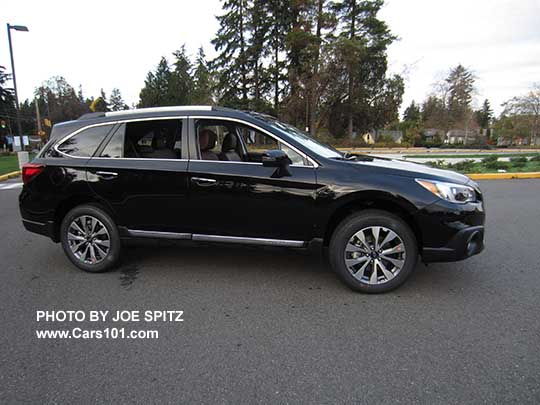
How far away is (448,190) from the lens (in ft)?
9.93

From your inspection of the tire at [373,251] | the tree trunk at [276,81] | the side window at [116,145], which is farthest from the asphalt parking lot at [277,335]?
the tree trunk at [276,81]

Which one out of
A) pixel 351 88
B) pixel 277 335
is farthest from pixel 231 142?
pixel 351 88

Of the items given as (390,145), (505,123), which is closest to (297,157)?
(390,145)

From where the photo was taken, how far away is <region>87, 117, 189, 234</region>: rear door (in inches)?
134

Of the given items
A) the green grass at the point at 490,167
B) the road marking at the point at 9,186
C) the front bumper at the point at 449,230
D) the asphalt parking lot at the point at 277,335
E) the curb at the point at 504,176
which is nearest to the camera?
the asphalt parking lot at the point at 277,335

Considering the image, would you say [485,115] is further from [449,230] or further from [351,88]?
[449,230]

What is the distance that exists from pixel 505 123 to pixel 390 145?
27081 mm

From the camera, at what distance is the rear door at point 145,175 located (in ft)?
11.2

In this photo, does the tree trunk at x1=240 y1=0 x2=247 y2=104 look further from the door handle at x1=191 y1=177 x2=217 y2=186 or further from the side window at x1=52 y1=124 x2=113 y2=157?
the door handle at x1=191 y1=177 x2=217 y2=186

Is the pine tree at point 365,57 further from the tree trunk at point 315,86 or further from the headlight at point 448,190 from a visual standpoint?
the headlight at point 448,190

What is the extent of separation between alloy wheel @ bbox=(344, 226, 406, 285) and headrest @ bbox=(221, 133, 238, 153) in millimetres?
1910

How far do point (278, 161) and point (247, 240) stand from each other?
866 mm

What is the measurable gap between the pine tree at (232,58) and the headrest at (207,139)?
34363 mm

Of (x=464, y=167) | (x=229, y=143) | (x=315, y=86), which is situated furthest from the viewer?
(x=315, y=86)
